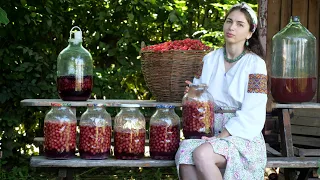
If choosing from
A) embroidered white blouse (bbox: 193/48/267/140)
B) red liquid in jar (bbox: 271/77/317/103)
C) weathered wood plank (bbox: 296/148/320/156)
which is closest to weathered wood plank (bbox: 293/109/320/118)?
weathered wood plank (bbox: 296/148/320/156)

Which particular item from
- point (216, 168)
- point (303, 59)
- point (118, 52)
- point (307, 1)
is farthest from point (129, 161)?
point (307, 1)

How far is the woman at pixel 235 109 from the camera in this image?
13.1 ft

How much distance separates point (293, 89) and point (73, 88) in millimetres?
1528

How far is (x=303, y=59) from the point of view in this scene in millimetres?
4898

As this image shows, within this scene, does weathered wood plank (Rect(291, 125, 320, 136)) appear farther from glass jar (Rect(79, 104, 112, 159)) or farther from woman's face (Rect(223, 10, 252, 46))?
glass jar (Rect(79, 104, 112, 159))

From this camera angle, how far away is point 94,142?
4.29m

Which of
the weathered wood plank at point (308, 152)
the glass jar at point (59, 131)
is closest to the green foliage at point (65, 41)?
the weathered wood plank at point (308, 152)

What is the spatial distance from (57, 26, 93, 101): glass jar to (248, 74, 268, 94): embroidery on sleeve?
107cm

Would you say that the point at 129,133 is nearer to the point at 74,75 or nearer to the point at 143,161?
the point at 143,161

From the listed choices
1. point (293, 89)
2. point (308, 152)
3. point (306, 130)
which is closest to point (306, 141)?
point (306, 130)

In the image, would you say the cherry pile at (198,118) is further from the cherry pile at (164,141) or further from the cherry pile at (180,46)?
the cherry pile at (180,46)

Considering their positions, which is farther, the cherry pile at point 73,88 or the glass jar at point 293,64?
the glass jar at point 293,64

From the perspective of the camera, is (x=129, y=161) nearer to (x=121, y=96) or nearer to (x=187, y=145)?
(x=187, y=145)

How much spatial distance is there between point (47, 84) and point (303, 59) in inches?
104
